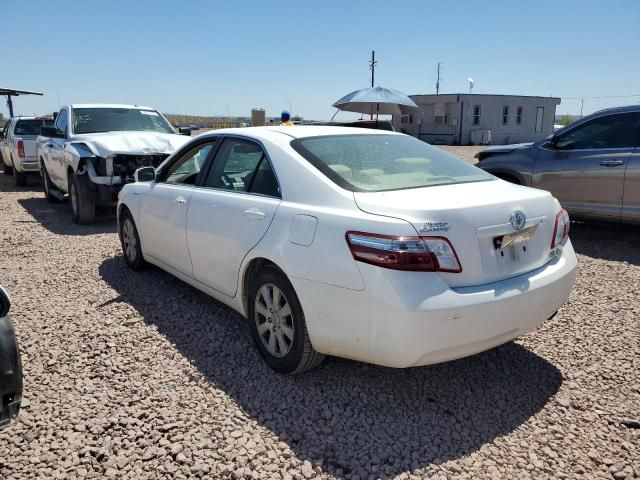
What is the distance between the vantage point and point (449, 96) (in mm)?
32625

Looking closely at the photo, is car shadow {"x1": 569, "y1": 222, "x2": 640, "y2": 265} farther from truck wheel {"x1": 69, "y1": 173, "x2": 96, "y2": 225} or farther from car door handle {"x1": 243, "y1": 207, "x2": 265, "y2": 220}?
truck wheel {"x1": 69, "y1": 173, "x2": 96, "y2": 225}

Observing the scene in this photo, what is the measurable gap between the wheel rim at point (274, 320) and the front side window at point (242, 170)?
2.10 feet

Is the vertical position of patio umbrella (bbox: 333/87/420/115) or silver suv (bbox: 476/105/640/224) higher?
patio umbrella (bbox: 333/87/420/115)

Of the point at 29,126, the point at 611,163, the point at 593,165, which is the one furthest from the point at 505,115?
the point at 611,163

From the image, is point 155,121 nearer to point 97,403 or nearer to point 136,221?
point 136,221

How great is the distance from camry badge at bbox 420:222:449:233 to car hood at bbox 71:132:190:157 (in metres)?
6.01

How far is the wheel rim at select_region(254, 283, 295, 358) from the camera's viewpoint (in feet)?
10.6

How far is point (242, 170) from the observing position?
12.8 feet

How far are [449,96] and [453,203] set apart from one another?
1253 inches

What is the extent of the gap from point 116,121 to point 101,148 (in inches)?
53.1

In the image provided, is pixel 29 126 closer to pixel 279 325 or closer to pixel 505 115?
pixel 279 325

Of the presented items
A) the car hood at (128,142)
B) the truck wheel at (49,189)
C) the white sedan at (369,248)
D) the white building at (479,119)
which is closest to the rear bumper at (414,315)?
the white sedan at (369,248)

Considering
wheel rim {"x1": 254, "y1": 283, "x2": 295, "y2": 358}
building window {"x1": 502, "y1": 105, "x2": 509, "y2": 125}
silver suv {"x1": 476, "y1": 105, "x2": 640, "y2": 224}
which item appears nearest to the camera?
wheel rim {"x1": 254, "y1": 283, "x2": 295, "y2": 358}

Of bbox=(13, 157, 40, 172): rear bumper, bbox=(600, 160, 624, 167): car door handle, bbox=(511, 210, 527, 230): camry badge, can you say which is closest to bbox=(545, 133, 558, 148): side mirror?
bbox=(600, 160, 624, 167): car door handle
